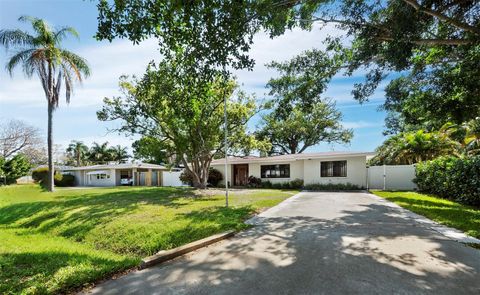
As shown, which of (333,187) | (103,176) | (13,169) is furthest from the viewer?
(103,176)

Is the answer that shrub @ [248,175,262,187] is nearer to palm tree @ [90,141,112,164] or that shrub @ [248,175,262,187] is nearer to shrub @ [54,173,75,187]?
shrub @ [54,173,75,187]

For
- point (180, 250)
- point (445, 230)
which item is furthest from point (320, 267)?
point (445, 230)

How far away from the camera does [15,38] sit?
16.4m

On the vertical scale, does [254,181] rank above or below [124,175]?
above

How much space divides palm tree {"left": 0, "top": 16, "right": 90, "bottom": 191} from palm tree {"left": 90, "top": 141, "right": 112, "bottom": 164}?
36795mm

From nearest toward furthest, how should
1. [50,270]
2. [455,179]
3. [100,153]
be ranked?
[50,270], [455,179], [100,153]

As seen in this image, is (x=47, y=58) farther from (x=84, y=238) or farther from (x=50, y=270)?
(x=50, y=270)

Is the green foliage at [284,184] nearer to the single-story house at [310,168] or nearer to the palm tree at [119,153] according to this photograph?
the single-story house at [310,168]

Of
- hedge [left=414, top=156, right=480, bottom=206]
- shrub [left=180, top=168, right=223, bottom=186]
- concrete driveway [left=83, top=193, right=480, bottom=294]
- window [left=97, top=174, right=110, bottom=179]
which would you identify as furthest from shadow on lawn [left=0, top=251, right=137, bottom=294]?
window [left=97, top=174, right=110, bottom=179]

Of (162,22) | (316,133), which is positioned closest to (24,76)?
(162,22)

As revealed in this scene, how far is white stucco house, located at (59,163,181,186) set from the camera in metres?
35.8

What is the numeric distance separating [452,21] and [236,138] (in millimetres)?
13647

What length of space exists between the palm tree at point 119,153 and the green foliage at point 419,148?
48445 millimetres

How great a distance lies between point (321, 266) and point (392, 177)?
1802cm
